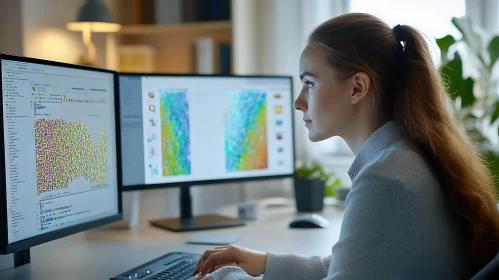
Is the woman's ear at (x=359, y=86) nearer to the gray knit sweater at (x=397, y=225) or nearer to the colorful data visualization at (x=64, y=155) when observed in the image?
the gray knit sweater at (x=397, y=225)

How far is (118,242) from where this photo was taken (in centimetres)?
166

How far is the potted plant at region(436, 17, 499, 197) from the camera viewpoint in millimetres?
2391

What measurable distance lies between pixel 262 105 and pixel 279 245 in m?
0.60

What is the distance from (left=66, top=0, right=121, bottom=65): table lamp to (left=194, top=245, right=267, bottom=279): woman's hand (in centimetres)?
204

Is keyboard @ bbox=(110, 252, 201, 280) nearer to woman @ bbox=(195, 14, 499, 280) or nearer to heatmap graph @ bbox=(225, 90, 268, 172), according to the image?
woman @ bbox=(195, 14, 499, 280)

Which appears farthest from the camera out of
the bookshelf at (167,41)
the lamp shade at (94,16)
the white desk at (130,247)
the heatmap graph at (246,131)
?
the bookshelf at (167,41)

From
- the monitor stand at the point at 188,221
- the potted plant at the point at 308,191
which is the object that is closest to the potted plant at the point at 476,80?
the potted plant at the point at 308,191

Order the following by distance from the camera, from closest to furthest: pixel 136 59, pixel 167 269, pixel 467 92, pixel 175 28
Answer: pixel 167 269 < pixel 467 92 < pixel 175 28 < pixel 136 59

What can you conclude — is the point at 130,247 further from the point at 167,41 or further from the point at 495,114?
the point at 167,41

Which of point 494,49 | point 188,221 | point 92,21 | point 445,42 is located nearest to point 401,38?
point 188,221

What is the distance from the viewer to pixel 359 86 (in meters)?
1.17

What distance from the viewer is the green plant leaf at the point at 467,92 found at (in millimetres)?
2420

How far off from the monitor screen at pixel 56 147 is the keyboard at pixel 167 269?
214 millimetres

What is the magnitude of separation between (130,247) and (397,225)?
84 centimetres
